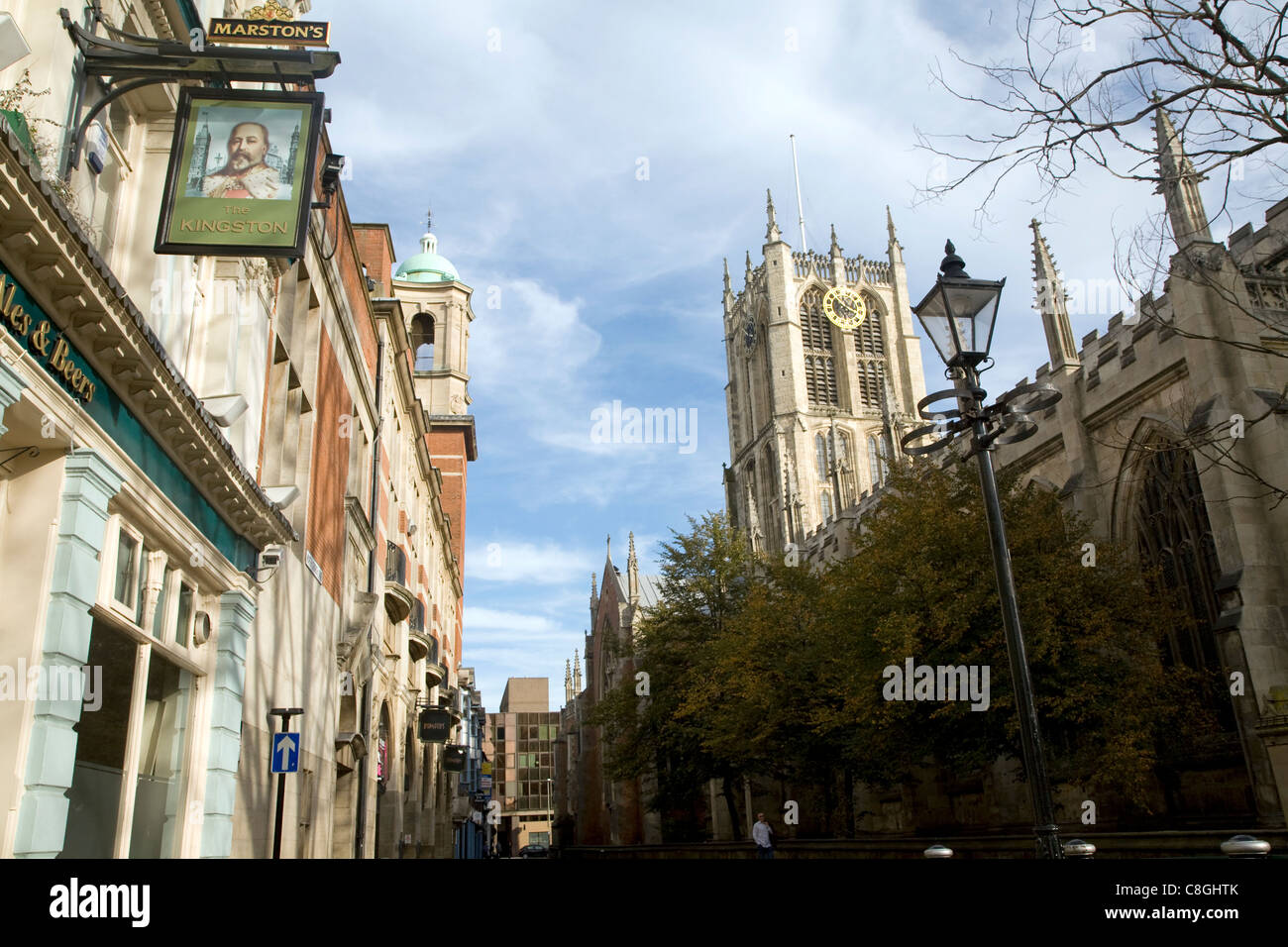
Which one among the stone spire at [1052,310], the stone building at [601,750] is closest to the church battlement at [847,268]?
the stone building at [601,750]

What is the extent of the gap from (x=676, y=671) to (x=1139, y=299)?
93.0 feet

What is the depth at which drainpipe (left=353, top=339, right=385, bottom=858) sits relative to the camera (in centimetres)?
1880

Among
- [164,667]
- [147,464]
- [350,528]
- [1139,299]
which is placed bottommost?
[164,667]

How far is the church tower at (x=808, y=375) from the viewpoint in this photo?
8350 centimetres

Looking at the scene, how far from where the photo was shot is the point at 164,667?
32.0ft

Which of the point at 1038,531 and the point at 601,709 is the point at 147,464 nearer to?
the point at 1038,531

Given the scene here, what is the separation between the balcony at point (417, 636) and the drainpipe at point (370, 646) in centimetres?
550

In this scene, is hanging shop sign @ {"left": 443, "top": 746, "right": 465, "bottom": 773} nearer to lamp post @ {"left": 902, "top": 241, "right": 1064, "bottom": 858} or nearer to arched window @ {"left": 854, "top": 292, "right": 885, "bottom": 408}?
lamp post @ {"left": 902, "top": 241, "right": 1064, "bottom": 858}

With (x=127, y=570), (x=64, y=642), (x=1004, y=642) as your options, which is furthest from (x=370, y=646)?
(x=64, y=642)

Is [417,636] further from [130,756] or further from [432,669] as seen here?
[130,756]

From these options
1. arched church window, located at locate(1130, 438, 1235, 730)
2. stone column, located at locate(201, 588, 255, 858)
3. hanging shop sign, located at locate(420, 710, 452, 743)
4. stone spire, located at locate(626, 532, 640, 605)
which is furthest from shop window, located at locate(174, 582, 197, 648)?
stone spire, located at locate(626, 532, 640, 605)

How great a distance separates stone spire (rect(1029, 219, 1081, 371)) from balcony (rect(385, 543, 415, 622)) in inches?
795

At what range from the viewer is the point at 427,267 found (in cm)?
4906
